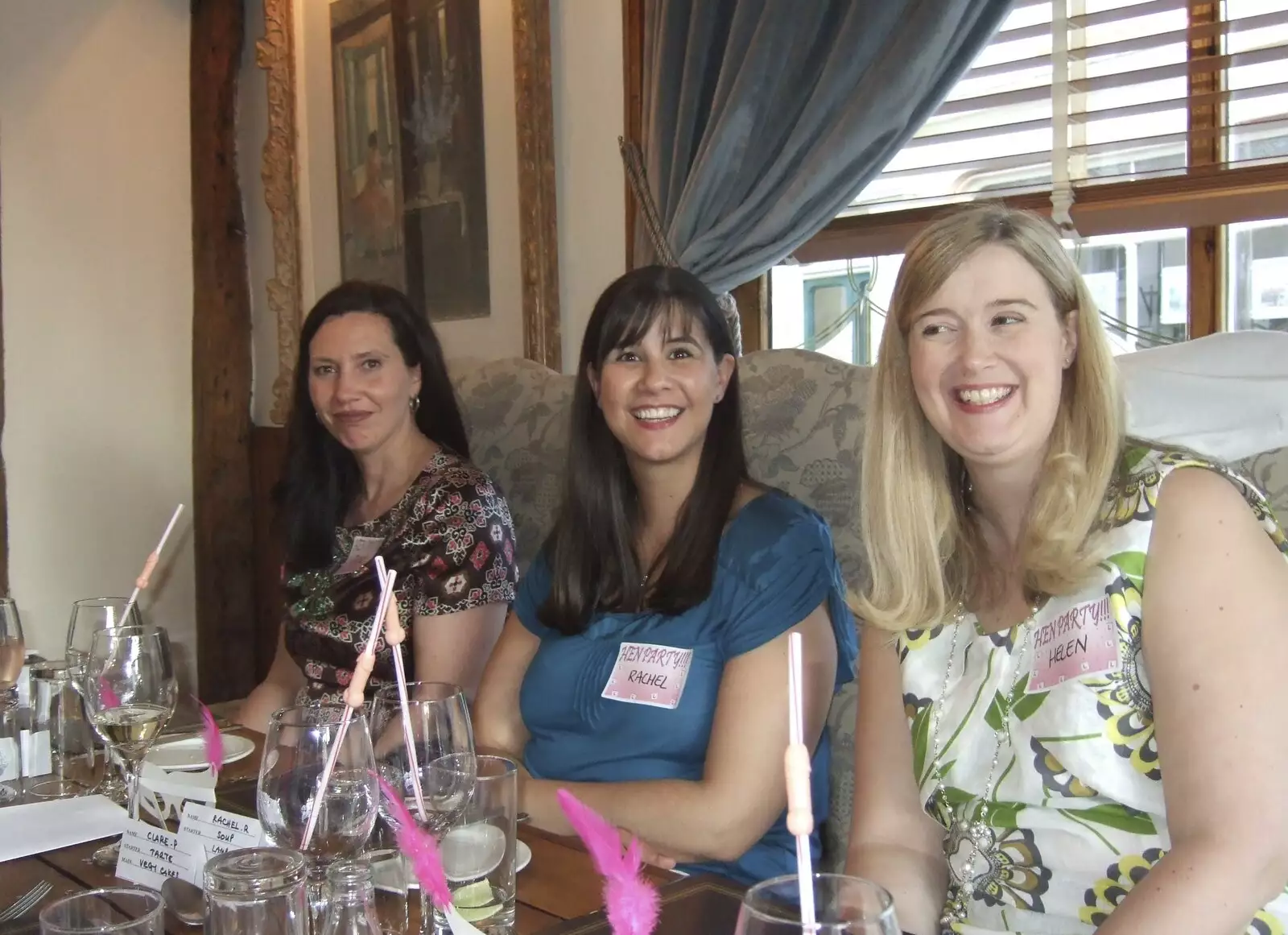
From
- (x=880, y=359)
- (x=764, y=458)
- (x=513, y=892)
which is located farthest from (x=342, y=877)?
(x=764, y=458)

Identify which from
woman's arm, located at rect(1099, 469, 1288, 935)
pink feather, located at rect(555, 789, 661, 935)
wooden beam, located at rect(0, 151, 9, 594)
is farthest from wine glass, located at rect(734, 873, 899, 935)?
wooden beam, located at rect(0, 151, 9, 594)

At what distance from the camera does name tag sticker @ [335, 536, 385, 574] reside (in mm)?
2240

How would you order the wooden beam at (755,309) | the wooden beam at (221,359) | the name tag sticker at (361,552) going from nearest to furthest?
the name tag sticker at (361,552) → the wooden beam at (755,309) → the wooden beam at (221,359)

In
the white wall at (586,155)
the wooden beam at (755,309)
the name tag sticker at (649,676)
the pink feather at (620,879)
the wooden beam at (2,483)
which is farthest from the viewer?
the wooden beam at (2,483)

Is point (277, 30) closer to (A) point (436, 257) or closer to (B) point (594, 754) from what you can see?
(A) point (436, 257)

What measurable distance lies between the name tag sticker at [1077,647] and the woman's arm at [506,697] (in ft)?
2.98

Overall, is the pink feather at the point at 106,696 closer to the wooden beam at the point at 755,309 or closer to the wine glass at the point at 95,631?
the wine glass at the point at 95,631

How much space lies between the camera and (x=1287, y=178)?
6.48 ft

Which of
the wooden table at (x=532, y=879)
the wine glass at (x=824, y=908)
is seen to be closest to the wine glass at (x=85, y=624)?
the wooden table at (x=532, y=879)

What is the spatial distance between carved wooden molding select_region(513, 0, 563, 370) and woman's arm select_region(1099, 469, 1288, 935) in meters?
2.10

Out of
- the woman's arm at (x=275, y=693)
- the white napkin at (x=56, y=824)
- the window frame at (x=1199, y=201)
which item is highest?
the window frame at (x=1199, y=201)

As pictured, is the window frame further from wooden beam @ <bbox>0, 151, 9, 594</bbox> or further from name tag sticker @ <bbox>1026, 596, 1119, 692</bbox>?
wooden beam @ <bbox>0, 151, 9, 594</bbox>

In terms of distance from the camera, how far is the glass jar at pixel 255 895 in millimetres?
748

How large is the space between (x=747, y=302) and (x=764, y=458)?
85 centimetres
